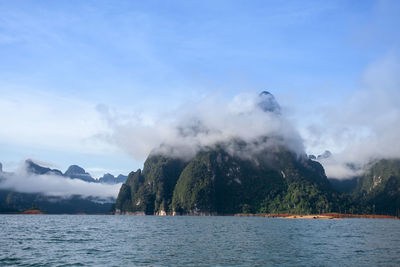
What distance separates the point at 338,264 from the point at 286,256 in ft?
27.9

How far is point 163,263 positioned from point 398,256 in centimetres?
3434

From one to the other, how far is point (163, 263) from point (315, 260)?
20.9 metres

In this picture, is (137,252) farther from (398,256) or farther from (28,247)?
(398,256)

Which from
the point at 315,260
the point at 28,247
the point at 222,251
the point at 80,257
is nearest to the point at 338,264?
the point at 315,260

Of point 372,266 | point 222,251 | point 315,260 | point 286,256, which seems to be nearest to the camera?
point 372,266

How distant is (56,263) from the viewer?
47.8 m

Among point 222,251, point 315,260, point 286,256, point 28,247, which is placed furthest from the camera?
point 28,247

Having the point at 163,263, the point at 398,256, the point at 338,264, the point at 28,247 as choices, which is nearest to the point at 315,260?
the point at 338,264

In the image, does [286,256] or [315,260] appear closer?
[315,260]

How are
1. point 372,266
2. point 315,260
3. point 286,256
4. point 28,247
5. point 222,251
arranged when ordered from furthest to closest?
point 28,247, point 222,251, point 286,256, point 315,260, point 372,266

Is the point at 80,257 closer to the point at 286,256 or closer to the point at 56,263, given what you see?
the point at 56,263

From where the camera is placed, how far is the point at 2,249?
59.6m

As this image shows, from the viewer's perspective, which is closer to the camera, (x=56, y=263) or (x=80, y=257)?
(x=56, y=263)

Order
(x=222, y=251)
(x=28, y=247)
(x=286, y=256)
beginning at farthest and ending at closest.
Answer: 1. (x=28, y=247)
2. (x=222, y=251)
3. (x=286, y=256)
